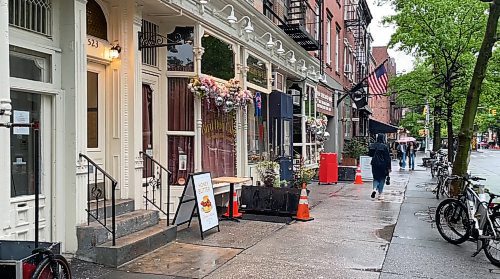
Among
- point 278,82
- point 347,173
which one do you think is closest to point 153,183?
point 278,82

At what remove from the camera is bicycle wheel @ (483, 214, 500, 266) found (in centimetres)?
707

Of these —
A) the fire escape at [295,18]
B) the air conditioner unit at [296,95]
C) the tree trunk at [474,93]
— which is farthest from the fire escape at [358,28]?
the tree trunk at [474,93]

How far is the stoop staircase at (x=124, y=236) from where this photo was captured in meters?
6.41

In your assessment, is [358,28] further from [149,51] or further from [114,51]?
[114,51]

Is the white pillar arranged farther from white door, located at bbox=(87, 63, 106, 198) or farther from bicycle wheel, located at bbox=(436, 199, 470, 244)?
bicycle wheel, located at bbox=(436, 199, 470, 244)

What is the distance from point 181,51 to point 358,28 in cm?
2445

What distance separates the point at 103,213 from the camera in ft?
23.3

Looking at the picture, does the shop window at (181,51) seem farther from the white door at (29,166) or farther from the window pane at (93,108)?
the white door at (29,166)

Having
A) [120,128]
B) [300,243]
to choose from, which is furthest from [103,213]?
[300,243]

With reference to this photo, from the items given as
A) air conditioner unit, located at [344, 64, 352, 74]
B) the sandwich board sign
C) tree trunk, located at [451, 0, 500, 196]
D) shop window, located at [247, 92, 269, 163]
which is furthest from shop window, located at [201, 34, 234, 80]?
air conditioner unit, located at [344, 64, 352, 74]

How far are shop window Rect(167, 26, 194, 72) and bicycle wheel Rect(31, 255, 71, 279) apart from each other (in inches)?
217

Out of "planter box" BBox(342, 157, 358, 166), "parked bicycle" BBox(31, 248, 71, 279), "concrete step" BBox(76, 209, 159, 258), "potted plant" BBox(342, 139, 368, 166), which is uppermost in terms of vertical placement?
"potted plant" BBox(342, 139, 368, 166)

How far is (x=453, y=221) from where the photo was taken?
27.8 ft

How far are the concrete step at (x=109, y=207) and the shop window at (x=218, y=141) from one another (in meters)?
2.61
